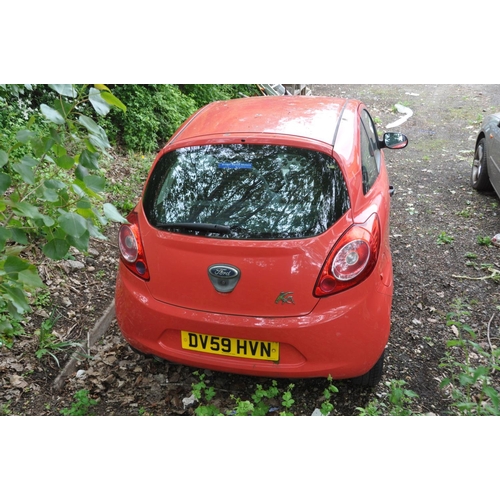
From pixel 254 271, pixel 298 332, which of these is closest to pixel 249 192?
pixel 254 271

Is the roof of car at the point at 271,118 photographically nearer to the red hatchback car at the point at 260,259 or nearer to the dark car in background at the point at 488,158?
the red hatchback car at the point at 260,259

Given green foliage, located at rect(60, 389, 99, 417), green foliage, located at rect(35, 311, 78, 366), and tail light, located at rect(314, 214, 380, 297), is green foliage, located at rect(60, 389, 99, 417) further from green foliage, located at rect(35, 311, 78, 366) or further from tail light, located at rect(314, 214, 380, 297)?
tail light, located at rect(314, 214, 380, 297)

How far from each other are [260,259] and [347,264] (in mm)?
451

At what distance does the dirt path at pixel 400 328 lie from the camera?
3.04m

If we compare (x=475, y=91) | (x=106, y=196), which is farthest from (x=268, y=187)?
(x=475, y=91)

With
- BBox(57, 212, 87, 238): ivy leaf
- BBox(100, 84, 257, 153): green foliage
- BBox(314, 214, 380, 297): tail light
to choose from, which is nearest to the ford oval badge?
A: BBox(314, 214, 380, 297): tail light

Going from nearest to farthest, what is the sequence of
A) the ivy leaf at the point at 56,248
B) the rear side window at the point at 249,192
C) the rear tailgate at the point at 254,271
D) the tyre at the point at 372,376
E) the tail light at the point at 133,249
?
the ivy leaf at the point at 56,248, the rear tailgate at the point at 254,271, the rear side window at the point at 249,192, the tail light at the point at 133,249, the tyre at the point at 372,376

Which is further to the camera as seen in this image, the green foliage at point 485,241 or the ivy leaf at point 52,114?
the green foliage at point 485,241

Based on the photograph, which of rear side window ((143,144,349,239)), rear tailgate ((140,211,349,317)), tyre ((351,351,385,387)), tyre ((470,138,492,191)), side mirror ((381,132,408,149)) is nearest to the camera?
rear tailgate ((140,211,349,317))

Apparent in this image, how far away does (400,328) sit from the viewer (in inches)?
143

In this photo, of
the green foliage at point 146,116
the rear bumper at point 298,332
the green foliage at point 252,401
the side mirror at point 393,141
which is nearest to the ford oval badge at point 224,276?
the rear bumper at point 298,332

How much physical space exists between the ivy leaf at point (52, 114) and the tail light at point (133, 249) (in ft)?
2.98

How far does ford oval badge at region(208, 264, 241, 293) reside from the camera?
2475mm

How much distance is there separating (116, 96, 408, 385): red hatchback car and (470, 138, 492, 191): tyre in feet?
12.6
